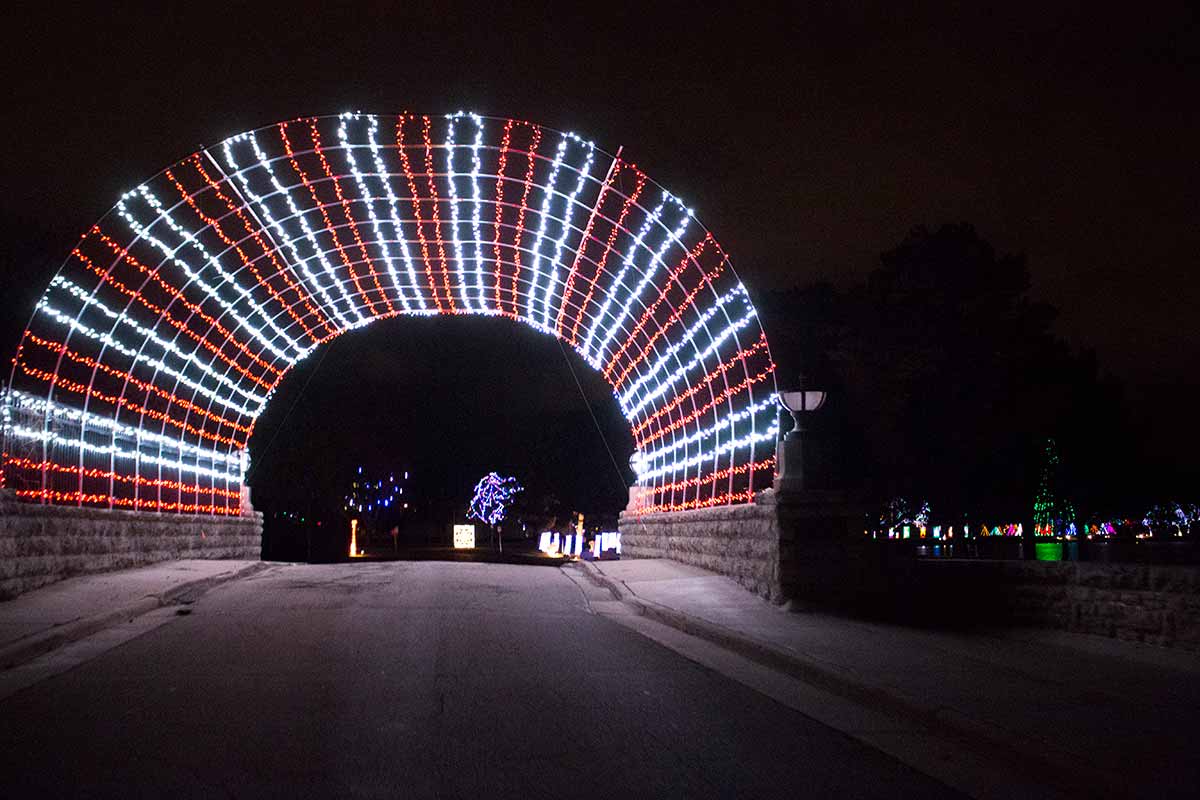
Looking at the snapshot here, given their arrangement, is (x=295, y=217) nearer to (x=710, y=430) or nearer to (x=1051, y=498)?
(x=710, y=430)

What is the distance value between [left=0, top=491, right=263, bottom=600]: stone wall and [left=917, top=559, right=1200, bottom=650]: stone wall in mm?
11767

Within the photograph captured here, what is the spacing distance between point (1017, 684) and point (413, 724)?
16.0 ft

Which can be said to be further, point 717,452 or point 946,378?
point 946,378

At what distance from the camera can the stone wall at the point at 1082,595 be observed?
12.6 meters

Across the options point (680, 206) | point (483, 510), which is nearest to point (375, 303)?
point (680, 206)

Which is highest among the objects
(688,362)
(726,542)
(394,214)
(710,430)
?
(394,214)

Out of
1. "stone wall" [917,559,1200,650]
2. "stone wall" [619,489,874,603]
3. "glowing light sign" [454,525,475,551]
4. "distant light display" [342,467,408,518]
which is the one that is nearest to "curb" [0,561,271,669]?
"stone wall" [619,489,874,603]

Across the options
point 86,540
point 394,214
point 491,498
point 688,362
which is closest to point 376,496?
point 491,498

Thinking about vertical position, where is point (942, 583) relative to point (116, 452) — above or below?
below

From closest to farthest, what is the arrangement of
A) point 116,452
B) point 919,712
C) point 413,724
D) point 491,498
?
point 413,724
point 919,712
point 116,452
point 491,498

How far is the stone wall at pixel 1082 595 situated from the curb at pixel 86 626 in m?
9.86

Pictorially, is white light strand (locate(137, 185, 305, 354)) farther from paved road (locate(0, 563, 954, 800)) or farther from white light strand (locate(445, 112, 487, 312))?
paved road (locate(0, 563, 954, 800))

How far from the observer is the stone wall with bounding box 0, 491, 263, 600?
16859 mm

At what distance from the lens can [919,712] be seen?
910 cm
